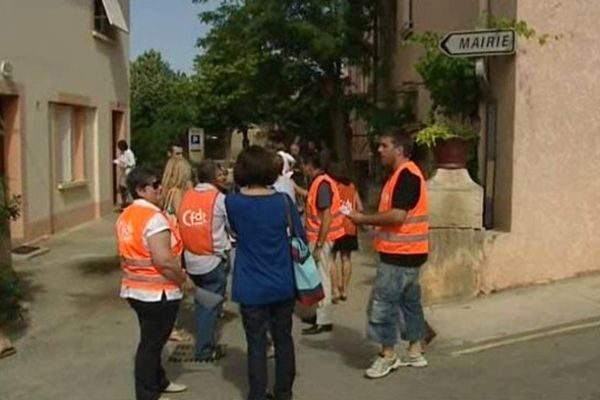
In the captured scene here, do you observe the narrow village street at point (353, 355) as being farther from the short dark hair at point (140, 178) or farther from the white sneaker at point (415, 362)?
the short dark hair at point (140, 178)

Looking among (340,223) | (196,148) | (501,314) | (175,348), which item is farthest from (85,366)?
(196,148)

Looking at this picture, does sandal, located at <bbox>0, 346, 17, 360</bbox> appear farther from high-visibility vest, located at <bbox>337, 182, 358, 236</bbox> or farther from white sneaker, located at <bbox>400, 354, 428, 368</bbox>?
high-visibility vest, located at <bbox>337, 182, 358, 236</bbox>

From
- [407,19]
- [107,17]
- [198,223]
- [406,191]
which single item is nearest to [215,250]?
[198,223]

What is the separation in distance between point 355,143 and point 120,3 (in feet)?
30.8

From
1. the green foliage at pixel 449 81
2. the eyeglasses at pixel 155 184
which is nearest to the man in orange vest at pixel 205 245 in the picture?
the eyeglasses at pixel 155 184

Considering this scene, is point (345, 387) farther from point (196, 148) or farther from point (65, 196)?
point (196, 148)

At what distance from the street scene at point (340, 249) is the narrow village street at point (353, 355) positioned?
0.09ft

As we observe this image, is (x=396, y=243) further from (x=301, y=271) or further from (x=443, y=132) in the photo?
(x=443, y=132)

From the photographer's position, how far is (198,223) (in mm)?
6590

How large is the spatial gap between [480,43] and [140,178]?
4124mm

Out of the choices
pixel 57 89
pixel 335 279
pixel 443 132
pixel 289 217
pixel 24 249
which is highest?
pixel 57 89

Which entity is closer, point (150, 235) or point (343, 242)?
point (150, 235)

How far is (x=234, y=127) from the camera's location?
1580 inches

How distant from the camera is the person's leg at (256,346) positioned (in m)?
5.16
